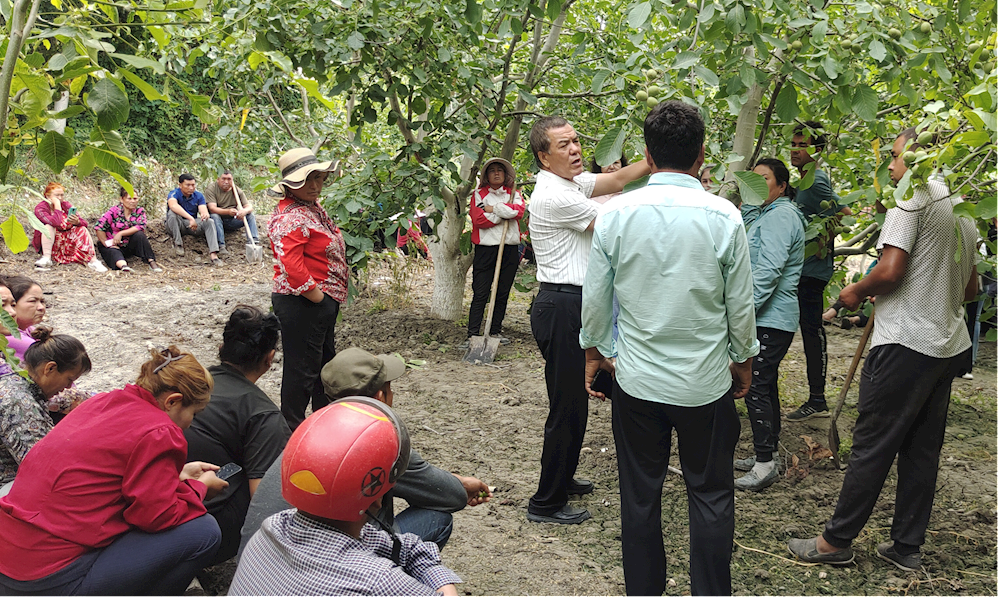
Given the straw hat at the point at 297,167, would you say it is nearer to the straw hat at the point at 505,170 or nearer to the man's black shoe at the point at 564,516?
the man's black shoe at the point at 564,516

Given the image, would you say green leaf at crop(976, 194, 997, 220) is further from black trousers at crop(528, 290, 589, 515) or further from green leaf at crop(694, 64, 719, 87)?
black trousers at crop(528, 290, 589, 515)

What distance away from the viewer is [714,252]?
2.30 metres

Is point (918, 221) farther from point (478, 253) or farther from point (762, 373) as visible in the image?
point (478, 253)

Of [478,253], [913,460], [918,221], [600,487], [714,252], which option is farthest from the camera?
[478,253]

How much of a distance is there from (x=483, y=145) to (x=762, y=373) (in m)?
3.11

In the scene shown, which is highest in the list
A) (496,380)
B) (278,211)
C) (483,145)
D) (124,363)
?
(483,145)

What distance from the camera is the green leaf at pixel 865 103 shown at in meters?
3.04

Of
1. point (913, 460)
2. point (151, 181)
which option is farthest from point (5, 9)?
point (151, 181)

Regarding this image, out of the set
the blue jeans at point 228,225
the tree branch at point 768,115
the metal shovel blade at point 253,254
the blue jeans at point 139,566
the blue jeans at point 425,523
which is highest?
the tree branch at point 768,115


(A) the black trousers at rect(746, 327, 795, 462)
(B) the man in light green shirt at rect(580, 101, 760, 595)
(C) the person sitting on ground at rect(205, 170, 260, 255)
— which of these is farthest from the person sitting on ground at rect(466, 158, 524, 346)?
(C) the person sitting on ground at rect(205, 170, 260, 255)

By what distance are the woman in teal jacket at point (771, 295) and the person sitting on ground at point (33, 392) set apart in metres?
3.18

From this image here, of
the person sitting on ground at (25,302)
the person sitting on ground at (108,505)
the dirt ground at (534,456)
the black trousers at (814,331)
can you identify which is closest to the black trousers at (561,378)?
the dirt ground at (534,456)

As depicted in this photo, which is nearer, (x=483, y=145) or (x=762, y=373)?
(x=762, y=373)

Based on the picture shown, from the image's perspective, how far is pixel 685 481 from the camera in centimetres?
242
